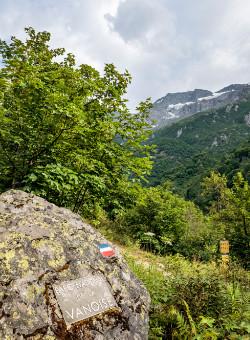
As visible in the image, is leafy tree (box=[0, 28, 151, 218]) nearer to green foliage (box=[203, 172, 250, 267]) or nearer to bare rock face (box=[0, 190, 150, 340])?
bare rock face (box=[0, 190, 150, 340])

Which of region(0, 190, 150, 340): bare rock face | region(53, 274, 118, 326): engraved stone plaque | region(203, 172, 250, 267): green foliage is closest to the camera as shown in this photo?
region(0, 190, 150, 340): bare rock face

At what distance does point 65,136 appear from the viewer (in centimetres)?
662

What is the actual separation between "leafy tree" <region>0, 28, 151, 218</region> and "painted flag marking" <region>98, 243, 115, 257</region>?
1.59m

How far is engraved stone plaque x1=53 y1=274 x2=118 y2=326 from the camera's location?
3.06 meters

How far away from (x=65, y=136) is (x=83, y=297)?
4276 millimetres

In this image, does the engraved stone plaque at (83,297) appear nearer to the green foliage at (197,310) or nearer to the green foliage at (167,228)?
the green foliage at (197,310)

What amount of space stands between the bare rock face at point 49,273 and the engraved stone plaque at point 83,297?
0.06m

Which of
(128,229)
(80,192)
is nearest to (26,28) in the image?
(80,192)

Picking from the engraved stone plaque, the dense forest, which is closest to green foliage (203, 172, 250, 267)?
the dense forest

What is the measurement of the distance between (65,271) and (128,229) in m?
16.3

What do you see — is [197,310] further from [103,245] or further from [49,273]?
[49,273]

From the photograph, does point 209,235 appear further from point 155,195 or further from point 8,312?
point 8,312

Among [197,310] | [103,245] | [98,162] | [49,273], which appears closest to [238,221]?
[98,162]

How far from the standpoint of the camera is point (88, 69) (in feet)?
32.6
